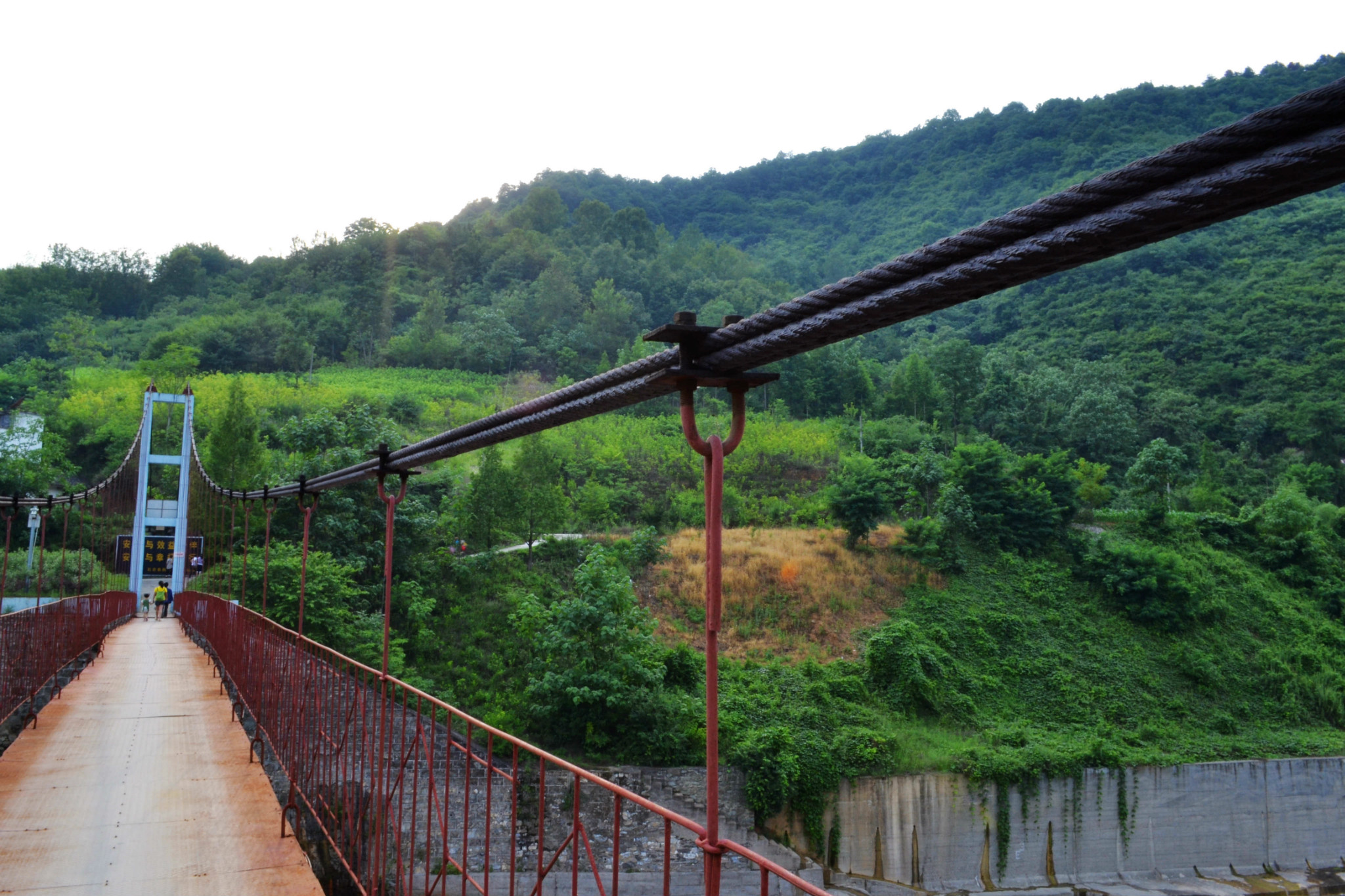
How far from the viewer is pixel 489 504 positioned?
19500 millimetres

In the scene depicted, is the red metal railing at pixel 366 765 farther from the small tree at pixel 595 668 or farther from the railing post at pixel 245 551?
the small tree at pixel 595 668

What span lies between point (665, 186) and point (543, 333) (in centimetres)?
4919

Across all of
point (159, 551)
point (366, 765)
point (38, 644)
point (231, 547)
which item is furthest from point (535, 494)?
point (366, 765)

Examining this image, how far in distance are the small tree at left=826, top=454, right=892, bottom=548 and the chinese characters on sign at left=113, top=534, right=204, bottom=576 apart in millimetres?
16123

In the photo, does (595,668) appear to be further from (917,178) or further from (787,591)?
(917,178)

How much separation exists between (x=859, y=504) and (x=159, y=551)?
17.7 m

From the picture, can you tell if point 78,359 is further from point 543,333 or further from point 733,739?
point 733,739

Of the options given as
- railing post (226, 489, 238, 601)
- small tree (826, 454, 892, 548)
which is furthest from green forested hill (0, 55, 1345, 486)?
railing post (226, 489, 238, 601)

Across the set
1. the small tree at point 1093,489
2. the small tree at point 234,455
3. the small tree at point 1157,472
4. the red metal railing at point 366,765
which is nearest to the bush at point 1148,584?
the small tree at point 1093,489

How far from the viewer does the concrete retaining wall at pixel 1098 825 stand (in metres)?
13.5

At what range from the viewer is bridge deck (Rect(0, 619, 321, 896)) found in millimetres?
3588

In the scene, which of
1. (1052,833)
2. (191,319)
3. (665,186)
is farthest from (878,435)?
(665,186)

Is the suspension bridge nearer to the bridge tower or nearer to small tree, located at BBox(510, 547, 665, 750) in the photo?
small tree, located at BBox(510, 547, 665, 750)

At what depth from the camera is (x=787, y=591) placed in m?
20.0
